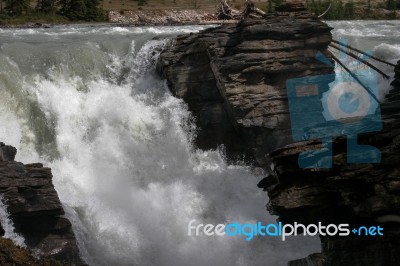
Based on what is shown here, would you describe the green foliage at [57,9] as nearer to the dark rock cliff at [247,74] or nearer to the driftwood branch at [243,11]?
the driftwood branch at [243,11]

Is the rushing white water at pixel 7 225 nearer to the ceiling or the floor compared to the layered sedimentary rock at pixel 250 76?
nearer to the floor

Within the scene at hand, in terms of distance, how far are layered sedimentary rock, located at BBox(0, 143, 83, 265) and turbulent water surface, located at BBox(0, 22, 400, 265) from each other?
91 cm

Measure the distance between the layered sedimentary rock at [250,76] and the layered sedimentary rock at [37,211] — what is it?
24.6 feet

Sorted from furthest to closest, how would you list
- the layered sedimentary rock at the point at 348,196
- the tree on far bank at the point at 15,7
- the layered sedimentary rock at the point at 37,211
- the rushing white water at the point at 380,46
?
the tree on far bank at the point at 15,7 → the rushing white water at the point at 380,46 → the layered sedimentary rock at the point at 37,211 → the layered sedimentary rock at the point at 348,196

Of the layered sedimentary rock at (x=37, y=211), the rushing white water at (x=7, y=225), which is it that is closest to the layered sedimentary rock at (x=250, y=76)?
the layered sedimentary rock at (x=37, y=211)

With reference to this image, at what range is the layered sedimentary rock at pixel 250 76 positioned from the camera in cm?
2050

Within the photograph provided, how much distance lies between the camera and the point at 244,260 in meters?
15.9

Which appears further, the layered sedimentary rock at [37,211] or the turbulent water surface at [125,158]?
the turbulent water surface at [125,158]

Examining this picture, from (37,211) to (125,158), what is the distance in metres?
6.05

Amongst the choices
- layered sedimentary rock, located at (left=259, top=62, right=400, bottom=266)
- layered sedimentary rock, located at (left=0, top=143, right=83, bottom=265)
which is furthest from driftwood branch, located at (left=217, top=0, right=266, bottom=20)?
layered sedimentary rock, located at (left=259, top=62, right=400, bottom=266)

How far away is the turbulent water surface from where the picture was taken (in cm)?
1627

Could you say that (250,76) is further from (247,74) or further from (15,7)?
(15,7)

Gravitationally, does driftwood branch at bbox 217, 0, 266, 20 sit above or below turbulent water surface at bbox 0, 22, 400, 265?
above

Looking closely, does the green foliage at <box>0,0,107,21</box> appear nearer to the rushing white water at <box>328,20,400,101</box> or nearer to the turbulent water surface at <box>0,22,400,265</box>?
the rushing white water at <box>328,20,400,101</box>
